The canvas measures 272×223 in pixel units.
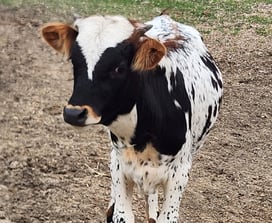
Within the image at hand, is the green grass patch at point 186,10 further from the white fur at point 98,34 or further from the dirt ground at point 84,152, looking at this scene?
the white fur at point 98,34

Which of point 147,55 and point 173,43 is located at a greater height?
point 147,55

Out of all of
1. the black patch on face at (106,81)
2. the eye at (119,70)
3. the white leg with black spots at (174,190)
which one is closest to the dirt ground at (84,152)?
the black patch on face at (106,81)

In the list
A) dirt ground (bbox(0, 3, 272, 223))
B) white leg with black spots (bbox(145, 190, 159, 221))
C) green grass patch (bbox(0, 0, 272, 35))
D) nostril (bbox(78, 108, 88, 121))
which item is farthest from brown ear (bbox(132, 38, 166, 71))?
green grass patch (bbox(0, 0, 272, 35))

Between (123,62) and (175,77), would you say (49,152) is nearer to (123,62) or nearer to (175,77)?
(175,77)

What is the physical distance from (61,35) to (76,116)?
642 mm

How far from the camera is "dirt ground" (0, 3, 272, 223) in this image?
603 centimetres

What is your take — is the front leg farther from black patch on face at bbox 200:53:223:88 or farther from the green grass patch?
the green grass patch

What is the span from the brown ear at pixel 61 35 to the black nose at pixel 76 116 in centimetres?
54

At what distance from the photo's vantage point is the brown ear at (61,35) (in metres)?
4.30

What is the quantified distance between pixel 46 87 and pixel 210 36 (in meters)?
3.06

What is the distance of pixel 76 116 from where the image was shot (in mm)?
3895

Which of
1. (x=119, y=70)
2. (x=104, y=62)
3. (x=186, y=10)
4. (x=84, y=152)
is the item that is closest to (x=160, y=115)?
(x=119, y=70)

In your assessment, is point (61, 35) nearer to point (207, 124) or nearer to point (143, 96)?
point (143, 96)

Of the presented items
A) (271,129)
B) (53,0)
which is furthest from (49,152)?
(53,0)
